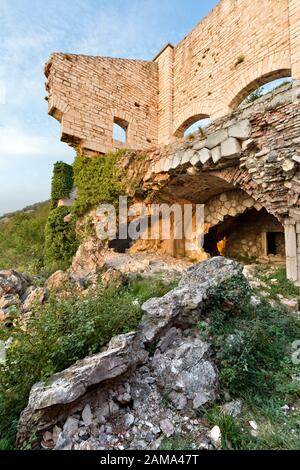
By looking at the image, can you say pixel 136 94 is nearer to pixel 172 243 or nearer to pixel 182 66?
pixel 182 66

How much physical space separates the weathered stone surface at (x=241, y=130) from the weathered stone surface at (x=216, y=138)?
0.41ft

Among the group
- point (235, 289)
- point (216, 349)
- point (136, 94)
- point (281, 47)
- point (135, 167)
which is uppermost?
point (136, 94)

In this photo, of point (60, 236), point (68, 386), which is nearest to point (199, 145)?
point (68, 386)

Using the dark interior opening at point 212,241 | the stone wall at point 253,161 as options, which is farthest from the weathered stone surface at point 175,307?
the dark interior opening at point 212,241

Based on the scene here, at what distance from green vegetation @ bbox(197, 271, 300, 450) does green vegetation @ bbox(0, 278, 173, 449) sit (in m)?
0.95

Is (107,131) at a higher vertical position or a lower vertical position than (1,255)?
higher

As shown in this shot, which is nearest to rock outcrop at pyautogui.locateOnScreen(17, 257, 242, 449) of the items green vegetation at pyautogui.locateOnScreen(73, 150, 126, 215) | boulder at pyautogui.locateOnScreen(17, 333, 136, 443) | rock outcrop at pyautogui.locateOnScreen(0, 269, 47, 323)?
boulder at pyautogui.locateOnScreen(17, 333, 136, 443)

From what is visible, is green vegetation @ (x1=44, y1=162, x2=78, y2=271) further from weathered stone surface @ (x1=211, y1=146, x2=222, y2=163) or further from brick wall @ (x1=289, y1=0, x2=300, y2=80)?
brick wall @ (x1=289, y1=0, x2=300, y2=80)

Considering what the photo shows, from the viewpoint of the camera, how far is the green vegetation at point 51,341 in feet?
5.85

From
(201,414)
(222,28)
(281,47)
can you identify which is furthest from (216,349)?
(222,28)

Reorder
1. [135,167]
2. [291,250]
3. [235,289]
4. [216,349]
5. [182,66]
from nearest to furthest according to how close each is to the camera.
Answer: [216,349] < [235,289] < [291,250] < [135,167] < [182,66]

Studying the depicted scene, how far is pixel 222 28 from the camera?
9.06m

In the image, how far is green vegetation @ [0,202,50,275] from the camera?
8211mm
